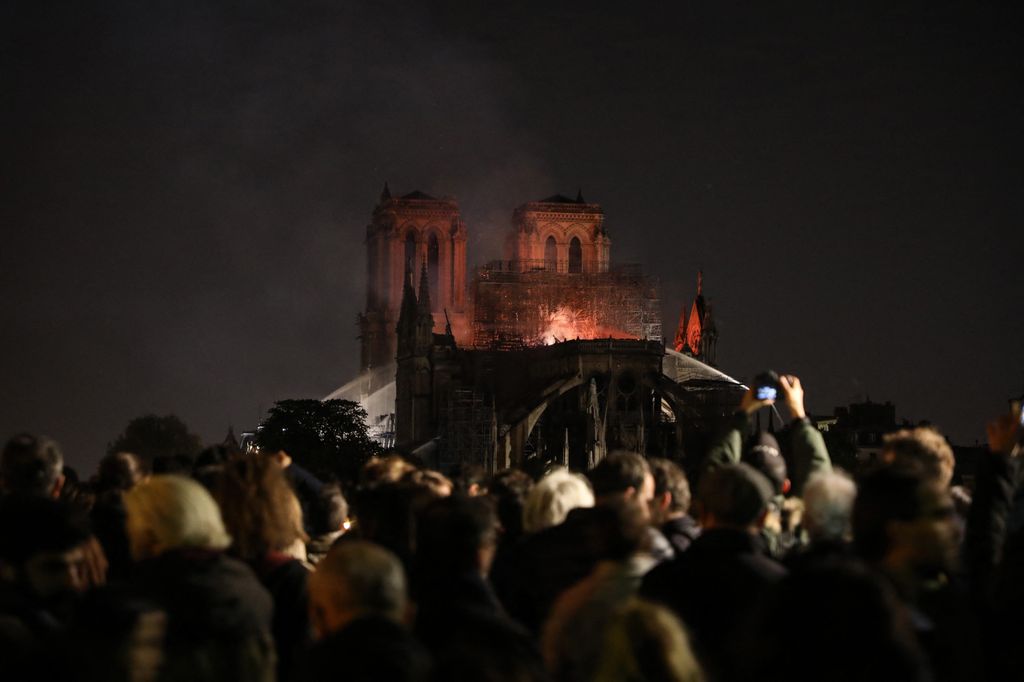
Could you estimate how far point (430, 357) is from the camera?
8994 centimetres

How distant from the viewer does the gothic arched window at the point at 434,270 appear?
107062mm

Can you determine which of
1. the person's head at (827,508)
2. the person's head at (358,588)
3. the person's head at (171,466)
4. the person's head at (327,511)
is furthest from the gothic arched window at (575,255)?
the person's head at (358,588)

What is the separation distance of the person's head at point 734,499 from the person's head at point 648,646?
7.14 feet

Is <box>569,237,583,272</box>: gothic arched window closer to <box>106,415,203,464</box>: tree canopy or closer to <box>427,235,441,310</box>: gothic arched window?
<box>427,235,441,310</box>: gothic arched window

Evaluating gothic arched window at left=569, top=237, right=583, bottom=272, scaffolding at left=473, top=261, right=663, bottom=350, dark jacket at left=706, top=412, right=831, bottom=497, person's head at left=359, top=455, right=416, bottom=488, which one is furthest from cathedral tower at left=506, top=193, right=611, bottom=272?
dark jacket at left=706, top=412, right=831, bottom=497

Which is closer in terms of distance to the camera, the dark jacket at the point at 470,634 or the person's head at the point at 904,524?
the dark jacket at the point at 470,634

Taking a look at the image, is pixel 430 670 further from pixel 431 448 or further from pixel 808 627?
pixel 431 448

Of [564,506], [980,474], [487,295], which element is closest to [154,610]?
[564,506]

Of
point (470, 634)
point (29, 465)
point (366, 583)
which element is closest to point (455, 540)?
point (470, 634)

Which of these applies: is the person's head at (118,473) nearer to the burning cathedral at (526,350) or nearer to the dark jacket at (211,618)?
the dark jacket at (211,618)

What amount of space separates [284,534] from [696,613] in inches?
85.9

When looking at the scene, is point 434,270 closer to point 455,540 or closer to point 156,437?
point 156,437

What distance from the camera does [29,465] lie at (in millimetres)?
9477

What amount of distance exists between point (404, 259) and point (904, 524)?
102 m
